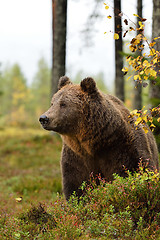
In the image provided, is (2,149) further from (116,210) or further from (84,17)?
(116,210)

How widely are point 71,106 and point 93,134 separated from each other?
59cm

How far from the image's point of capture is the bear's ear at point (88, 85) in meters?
5.32

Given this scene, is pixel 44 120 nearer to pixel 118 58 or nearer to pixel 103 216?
pixel 103 216

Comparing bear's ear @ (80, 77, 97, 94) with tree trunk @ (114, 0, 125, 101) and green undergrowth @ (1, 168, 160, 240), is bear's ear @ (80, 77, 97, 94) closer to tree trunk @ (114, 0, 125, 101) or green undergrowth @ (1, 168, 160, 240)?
green undergrowth @ (1, 168, 160, 240)

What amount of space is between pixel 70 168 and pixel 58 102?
52.0 inches

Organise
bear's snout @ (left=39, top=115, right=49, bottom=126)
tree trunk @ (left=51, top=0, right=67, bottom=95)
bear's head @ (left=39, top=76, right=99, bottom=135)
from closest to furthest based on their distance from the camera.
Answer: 1. bear's snout @ (left=39, top=115, right=49, bottom=126)
2. bear's head @ (left=39, top=76, right=99, bottom=135)
3. tree trunk @ (left=51, top=0, right=67, bottom=95)

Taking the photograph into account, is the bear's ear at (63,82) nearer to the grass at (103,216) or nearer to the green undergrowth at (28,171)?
the grass at (103,216)

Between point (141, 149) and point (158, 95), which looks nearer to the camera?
point (141, 149)

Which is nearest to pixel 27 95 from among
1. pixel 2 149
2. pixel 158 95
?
pixel 2 149

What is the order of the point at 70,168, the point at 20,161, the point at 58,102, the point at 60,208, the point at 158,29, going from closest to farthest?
the point at 60,208 → the point at 58,102 → the point at 70,168 → the point at 158,29 → the point at 20,161

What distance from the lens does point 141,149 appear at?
18.1 feet

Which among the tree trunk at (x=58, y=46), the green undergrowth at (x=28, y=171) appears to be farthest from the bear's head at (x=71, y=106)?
the tree trunk at (x=58, y=46)

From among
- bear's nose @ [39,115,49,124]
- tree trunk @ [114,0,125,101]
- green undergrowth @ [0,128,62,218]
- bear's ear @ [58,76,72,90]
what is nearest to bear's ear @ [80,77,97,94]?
bear's ear @ [58,76,72,90]

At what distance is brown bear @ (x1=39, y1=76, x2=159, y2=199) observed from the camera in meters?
5.23
